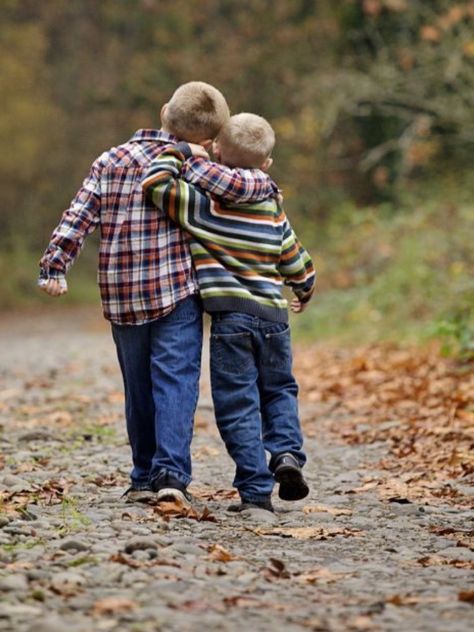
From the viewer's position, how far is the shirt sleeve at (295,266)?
17.2 ft

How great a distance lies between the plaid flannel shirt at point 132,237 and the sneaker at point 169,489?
68cm

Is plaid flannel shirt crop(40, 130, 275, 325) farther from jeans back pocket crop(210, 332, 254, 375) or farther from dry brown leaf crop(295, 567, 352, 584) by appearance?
dry brown leaf crop(295, 567, 352, 584)

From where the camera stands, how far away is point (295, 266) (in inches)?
208

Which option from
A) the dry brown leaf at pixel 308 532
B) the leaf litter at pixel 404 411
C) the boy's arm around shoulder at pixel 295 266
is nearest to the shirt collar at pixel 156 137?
the boy's arm around shoulder at pixel 295 266

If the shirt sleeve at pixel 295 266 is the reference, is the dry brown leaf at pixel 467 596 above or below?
below

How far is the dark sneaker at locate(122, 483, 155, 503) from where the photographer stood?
5098 millimetres

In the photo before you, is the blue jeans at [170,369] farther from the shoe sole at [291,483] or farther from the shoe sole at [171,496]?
the shoe sole at [291,483]

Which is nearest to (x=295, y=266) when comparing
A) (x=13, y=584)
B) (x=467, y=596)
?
(x=467, y=596)

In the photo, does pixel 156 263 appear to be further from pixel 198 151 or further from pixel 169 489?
pixel 169 489

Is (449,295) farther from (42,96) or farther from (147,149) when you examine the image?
(42,96)

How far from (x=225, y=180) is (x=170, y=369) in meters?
0.84

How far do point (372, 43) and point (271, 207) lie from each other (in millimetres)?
17436

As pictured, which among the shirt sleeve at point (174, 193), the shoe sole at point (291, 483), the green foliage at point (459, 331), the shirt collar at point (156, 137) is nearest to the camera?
the shirt sleeve at point (174, 193)

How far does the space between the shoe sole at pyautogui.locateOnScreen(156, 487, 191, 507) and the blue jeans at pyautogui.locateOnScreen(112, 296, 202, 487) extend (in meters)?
0.10
